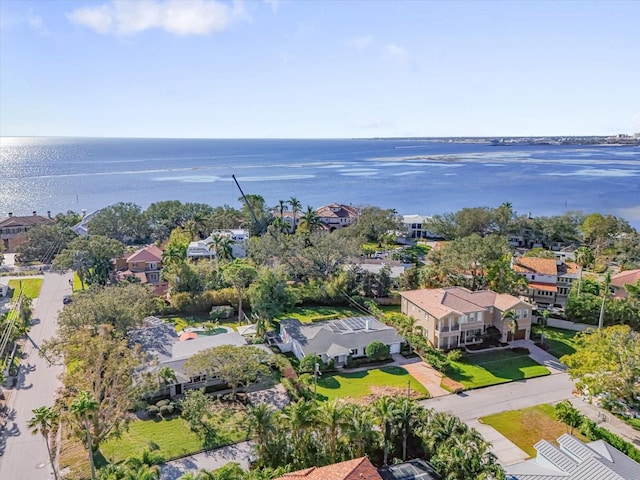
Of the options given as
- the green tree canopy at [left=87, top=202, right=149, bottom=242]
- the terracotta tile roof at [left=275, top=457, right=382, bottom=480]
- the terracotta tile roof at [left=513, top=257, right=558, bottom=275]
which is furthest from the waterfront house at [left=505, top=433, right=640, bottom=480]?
the green tree canopy at [left=87, top=202, right=149, bottom=242]

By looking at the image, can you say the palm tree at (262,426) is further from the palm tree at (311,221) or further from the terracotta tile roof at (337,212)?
the terracotta tile roof at (337,212)

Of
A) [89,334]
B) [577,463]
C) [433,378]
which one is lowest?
[433,378]

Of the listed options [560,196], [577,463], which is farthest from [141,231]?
[560,196]

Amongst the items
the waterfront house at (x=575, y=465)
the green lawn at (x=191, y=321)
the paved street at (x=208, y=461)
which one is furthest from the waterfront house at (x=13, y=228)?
the waterfront house at (x=575, y=465)

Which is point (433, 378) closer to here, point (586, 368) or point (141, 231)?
point (586, 368)

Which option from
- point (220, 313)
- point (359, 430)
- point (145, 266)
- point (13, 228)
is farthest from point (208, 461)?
point (13, 228)

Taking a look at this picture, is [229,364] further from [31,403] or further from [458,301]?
[458,301]

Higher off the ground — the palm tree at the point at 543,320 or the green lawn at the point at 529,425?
the palm tree at the point at 543,320
